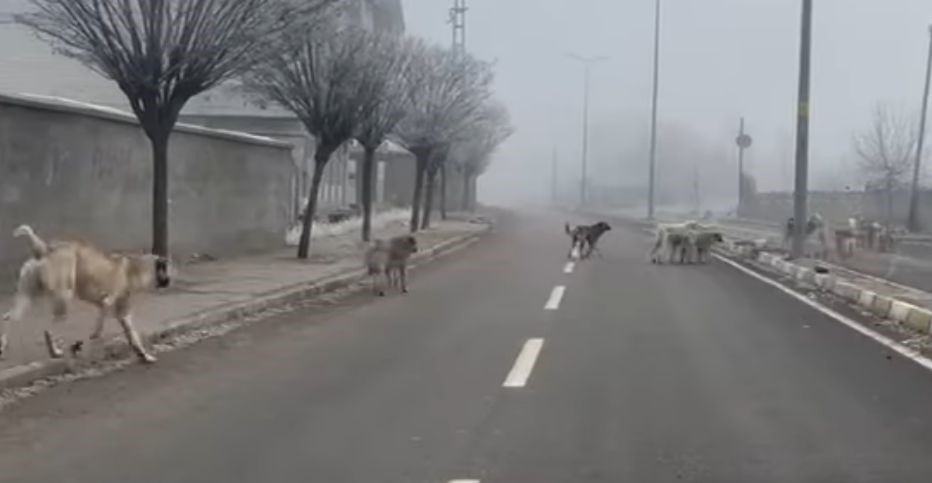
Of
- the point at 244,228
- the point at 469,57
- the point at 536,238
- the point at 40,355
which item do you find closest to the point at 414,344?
the point at 40,355

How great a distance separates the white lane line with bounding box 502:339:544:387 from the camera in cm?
1076

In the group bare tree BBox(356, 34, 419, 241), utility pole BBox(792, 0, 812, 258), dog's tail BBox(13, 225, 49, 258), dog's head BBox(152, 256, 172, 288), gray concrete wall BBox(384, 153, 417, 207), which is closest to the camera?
dog's tail BBox(13, 225, 49, 258)

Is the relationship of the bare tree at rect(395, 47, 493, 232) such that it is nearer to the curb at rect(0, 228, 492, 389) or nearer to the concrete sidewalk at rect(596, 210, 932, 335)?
the concrete sidewalk at rect(596, 210, 932, 335)

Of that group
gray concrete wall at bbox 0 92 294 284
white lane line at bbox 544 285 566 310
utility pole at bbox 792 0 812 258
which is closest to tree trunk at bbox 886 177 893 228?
utility pole at bbox 792 0 812 258

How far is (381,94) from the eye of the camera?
95.6 feet

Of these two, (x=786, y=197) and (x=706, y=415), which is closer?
(x=706, y=415)

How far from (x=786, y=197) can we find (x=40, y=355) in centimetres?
5545

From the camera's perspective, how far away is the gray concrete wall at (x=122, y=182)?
1645 cm

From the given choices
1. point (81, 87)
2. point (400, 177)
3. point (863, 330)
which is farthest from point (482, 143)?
point (863, 330)

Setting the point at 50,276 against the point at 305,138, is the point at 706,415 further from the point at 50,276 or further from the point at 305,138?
the point at 305,138

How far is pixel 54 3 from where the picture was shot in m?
17.0

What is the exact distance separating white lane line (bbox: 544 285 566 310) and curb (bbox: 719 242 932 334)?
4.29 m

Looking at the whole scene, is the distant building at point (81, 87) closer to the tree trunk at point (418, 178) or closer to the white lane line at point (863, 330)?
the tree trunk at point (418, 178)

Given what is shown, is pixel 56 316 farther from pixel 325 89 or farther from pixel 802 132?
pixel 802 132
